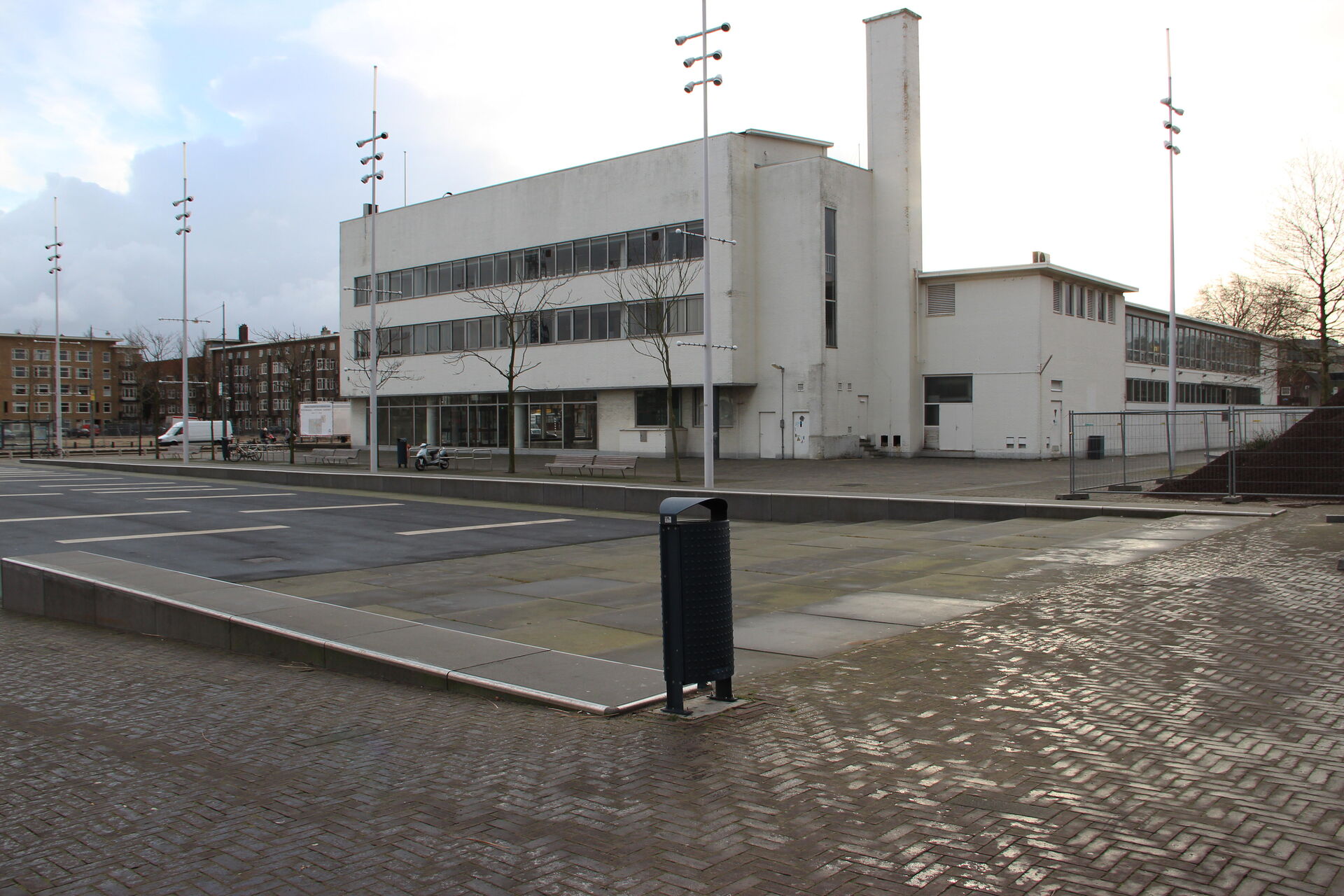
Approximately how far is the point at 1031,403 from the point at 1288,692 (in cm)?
3601

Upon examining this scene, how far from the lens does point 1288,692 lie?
584cm

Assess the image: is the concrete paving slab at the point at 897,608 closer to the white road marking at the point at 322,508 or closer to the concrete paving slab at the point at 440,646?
the concrete paving slab at the point at 440,646

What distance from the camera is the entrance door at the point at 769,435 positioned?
136 ft

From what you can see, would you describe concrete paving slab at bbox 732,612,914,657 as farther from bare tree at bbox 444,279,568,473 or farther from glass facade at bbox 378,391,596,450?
glass facade at bbox 378,391,596,450

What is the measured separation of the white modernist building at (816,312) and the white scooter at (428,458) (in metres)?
11.0

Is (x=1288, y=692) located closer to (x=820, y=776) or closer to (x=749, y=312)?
(x=820, y=776)

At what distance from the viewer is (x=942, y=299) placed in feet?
139

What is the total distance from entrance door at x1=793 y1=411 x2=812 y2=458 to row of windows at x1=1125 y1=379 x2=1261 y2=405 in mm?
19480

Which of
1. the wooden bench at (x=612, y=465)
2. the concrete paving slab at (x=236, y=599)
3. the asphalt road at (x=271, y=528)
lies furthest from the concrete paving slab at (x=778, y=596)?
the wooden bench at (x=612, y=465)

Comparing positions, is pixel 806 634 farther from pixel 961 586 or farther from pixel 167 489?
pixel 167 489

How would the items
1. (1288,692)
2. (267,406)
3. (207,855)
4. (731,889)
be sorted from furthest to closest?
(267,406) < (1288,692) < (207,855) < (731,889)

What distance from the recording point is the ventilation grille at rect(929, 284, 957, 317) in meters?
42.0

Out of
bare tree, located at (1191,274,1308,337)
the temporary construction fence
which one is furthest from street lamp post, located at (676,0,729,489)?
bare tree, located at (1191,274,1308,337)

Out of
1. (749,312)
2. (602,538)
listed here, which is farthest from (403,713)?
(749,312)
